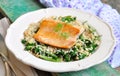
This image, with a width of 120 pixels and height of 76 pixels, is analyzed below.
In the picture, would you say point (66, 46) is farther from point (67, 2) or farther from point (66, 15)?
point (67, 2)

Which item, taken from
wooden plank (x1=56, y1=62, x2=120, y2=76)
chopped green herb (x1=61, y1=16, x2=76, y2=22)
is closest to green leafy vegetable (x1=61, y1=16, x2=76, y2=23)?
chopped green herb (x1=61, y1=16, x2=76, y2=22)

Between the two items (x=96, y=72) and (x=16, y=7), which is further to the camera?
(x=16, y=7)

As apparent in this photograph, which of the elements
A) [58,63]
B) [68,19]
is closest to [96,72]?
[58,63]

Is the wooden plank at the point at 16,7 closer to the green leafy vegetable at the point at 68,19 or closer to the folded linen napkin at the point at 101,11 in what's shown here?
the folded linen napkin at the point at 101,11

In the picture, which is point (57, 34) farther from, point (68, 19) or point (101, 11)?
point (101, 11)

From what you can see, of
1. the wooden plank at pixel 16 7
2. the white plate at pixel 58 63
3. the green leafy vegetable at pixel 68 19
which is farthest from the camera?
the wooden plank at pixel 16 7

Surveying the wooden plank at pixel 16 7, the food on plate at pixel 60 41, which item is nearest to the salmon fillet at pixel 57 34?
the food on plate at pixel 60 41

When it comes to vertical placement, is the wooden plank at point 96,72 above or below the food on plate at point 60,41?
below
